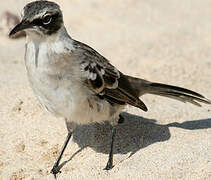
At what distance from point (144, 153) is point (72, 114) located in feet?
3.97

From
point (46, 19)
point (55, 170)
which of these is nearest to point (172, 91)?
point (55, 170)

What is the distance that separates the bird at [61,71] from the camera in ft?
18.6

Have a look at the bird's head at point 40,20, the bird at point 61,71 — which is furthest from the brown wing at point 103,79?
the bird's head at point 40,20

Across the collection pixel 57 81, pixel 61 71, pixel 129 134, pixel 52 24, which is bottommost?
pixel 129 134

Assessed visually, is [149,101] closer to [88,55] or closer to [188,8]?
[88,55]

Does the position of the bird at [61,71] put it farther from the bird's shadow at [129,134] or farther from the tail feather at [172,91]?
the tail feather at [172,91]

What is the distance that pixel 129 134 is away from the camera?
7.13 meters

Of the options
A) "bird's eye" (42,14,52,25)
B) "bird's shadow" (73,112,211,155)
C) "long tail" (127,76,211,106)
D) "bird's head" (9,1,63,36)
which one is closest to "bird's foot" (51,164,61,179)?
"bird's shadow" (73,112,211,155)

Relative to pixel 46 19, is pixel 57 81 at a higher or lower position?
lower

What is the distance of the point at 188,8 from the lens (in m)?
12.5

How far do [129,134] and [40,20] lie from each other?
95.4 inches

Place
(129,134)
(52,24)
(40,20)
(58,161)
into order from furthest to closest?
1. (129,134)
2. (58,161)
3. (52,24)
4. (40,20)

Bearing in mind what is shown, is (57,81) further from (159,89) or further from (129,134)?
(159,89)

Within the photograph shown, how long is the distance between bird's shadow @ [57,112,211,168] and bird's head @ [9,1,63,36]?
76.0 inches
